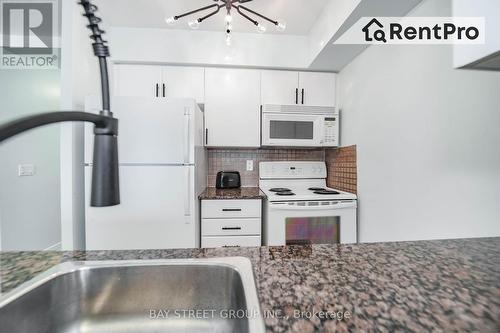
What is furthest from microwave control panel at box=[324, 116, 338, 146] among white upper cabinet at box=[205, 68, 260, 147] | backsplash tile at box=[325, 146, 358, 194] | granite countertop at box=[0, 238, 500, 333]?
granite countertop at box=[0, 238, 500, 333]

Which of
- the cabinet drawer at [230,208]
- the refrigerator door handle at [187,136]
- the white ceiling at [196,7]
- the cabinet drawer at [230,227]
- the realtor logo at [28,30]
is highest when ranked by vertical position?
the white ceiling at [196,7]

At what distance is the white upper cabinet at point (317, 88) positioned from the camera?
2326 millimetres

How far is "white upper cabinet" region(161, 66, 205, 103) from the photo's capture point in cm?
219

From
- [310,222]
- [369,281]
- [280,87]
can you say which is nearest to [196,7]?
[280,87]

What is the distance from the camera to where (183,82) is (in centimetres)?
221

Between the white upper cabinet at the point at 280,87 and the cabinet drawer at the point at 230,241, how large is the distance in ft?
4.48

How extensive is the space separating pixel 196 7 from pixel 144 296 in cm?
213

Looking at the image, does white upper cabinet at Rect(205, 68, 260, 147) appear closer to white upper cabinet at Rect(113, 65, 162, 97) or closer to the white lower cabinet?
white upper cabinet at Rect(113, 65, 162, 97)

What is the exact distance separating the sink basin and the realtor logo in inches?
87.8

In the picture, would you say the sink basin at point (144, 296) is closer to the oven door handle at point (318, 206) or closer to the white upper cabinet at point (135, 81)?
the oven door handle at point (318, 206)

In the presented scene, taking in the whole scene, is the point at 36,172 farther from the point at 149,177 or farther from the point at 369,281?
the point at 369,281

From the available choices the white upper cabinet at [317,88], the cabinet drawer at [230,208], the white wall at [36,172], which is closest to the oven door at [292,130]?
the white upper cabinet at [317,88]

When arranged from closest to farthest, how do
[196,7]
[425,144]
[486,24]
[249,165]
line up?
1. [486,24]
2. [425,144]
3. [196,7]
4. [249,165]

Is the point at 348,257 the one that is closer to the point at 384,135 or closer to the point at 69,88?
the point at 384,135
